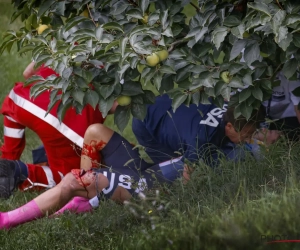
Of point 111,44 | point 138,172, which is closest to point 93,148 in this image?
point 138,172

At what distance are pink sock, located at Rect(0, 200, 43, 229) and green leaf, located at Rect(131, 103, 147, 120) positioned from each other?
109cm

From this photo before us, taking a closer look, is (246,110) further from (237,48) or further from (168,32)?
(168,32)

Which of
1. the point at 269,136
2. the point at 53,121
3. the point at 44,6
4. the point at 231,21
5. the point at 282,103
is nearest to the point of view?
the point at 231,21

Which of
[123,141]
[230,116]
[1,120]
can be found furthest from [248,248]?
[1,120]

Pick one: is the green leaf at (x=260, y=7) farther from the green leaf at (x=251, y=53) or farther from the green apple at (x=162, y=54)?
the green apple at (x=162, y=54)

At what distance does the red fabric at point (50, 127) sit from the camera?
5371mm

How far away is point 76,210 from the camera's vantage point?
465 cm

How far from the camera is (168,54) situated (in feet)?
12.5

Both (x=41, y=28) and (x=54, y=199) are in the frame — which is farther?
(x=54, y=199)

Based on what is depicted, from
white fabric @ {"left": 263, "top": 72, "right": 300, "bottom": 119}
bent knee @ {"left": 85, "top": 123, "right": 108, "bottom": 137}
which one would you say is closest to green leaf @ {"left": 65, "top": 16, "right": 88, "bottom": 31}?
bent knee @ {"left": 85, "top": 123, "right": 108, "bottom": 137}

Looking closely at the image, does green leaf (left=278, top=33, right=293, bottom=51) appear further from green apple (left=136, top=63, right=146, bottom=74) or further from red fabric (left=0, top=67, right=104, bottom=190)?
red fabric (left=0, top=67, right=104, bottom=190)

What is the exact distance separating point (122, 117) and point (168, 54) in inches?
18.8

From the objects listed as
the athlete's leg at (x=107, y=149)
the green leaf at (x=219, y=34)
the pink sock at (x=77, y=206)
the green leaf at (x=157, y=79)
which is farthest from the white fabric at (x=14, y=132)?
the green leaf at (x=219, y=34)

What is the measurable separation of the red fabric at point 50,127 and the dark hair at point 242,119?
3.87 ft
